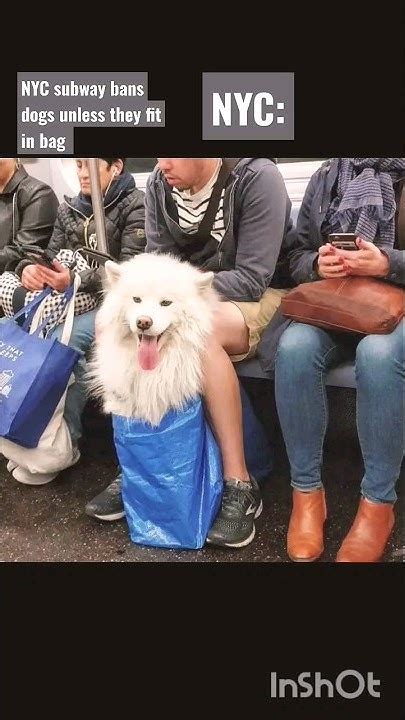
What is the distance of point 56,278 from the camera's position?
1605 mm

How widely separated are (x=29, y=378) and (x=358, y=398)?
2.46 feet

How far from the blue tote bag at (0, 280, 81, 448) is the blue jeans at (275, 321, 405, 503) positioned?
1.77 feet

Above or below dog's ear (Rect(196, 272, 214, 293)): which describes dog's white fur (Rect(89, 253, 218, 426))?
below

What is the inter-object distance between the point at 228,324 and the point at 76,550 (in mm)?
628

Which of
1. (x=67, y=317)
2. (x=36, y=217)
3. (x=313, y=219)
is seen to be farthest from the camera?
(x=36, y=217)

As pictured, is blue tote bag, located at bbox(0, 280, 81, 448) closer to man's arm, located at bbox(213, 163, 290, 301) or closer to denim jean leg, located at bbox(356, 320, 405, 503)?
man's arm, located at bbox(213, 163, 290, 301)

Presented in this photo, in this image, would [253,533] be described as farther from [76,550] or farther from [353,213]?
[353,213]

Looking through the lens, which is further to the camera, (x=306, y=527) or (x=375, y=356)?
(x=306, y=527)

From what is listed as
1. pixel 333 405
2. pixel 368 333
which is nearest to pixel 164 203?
pixel 368 333

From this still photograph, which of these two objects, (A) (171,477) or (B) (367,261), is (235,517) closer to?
(A) (171,477)

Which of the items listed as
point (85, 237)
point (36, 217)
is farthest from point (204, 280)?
point (36, 217)

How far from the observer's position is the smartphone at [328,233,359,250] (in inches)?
51.8

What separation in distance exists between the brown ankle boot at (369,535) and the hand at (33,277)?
0.95 meters

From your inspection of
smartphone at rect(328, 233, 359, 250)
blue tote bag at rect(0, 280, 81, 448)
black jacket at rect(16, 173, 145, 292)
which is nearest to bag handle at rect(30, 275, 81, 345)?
blue tote bag at rect(0, 280, 81, 448)
